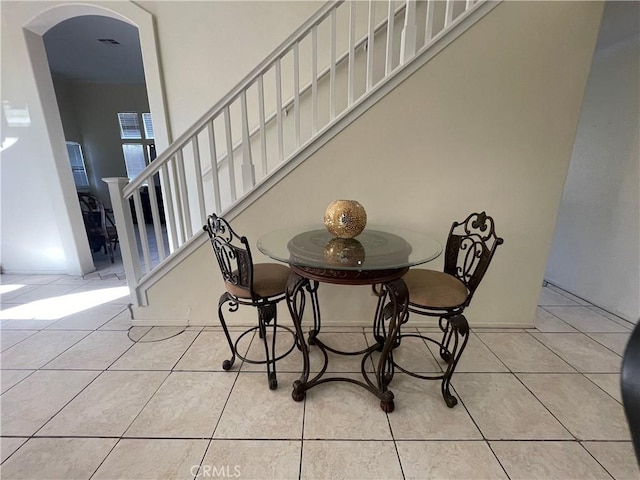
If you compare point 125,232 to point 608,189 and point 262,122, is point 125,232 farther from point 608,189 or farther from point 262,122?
point 608,189

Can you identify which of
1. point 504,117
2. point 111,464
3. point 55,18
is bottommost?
point 111,464

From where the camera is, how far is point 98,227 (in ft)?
13.2

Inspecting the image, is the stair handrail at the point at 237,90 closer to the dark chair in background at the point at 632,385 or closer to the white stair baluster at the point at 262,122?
the white stair baluster at the point at 262,122

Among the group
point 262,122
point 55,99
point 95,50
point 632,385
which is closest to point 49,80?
point 55,99

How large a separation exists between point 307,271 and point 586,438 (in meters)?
1.54

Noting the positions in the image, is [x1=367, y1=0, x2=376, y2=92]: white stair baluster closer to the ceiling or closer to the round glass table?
the round glass table

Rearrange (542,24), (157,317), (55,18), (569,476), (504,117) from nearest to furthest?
(569,476) → (542,24) → (504,117) → (157,317) → (55,18)

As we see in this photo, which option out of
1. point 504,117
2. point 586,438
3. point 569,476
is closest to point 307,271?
point 569,476

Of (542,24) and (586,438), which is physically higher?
(542,24)

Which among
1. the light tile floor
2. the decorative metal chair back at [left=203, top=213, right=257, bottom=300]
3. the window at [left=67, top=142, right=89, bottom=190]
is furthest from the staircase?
the window at [left=67, top=142, right=89, bottom=190]

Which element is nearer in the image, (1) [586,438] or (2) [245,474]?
(2) [245,474]

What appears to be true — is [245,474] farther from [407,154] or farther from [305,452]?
[407,154]

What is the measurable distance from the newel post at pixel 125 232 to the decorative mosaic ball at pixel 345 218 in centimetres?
161

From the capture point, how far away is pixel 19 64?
278 centimetres
